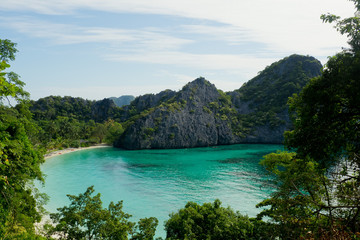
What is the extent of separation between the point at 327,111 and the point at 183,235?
10271 millimetres

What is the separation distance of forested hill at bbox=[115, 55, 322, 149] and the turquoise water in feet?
116

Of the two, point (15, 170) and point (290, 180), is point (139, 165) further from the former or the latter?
point (290, 180)

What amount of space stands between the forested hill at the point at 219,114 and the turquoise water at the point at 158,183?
35455 millimetres

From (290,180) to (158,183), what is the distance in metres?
39.1

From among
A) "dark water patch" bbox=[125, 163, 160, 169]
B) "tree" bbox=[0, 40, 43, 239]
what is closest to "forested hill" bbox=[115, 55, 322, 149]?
"dark water patch" bbox=[125, 163, 160, 169]

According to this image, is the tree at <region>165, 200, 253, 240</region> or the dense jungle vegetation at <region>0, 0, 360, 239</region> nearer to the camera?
the dense jungle vegetation at <region>0, 0, 360, 239</region>

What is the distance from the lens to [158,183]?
43406 mm

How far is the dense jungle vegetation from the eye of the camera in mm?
Result: 6594

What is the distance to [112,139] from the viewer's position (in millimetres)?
102438

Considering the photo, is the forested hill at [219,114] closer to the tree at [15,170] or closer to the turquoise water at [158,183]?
the turquoise water at [158,183]

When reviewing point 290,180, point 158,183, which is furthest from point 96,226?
point 158,183

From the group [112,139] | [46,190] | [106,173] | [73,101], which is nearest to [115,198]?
[46,190]

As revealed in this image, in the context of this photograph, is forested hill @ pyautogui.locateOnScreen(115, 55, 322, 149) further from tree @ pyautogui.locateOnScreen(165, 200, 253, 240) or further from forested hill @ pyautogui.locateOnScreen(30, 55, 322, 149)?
tree @ pyautogui.locateOnScreen(165, 200, 253, 240)

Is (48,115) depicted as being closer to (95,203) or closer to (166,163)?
(166,163)
